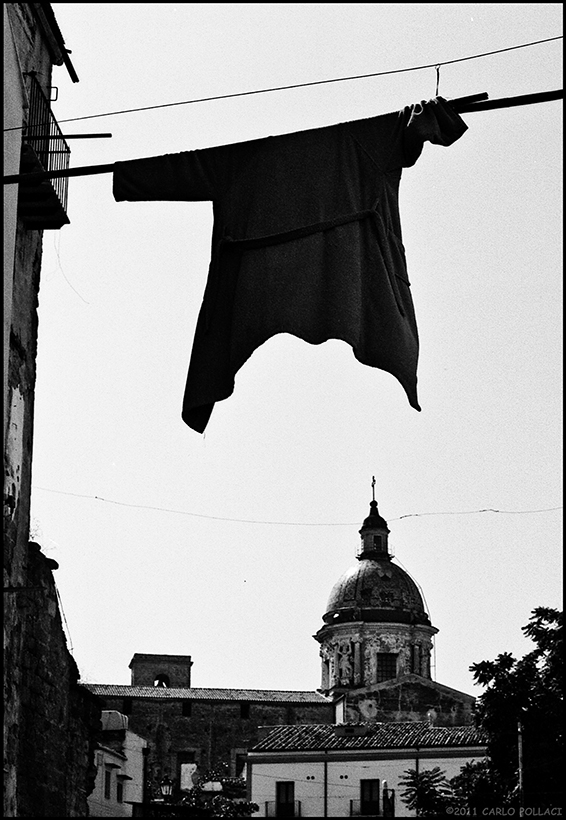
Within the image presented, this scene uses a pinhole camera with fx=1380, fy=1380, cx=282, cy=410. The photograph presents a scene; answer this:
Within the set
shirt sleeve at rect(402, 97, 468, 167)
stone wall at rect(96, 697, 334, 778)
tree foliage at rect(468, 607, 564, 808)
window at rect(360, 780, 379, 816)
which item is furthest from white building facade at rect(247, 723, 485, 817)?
shirt sleeve at rect(402, 97, 468, 167)

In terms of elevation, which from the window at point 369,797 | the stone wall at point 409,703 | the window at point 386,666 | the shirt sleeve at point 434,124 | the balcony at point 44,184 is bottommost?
the window at point 369,797

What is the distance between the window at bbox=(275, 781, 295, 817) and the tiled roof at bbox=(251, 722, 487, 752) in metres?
1.10

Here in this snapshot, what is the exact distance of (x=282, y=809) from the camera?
4262cm

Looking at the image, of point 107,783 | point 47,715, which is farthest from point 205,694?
point 47,715

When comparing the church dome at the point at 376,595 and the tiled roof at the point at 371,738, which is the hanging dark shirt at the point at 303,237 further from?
the church dome at the point at 376,595

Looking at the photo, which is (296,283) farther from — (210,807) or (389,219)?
(210,807)

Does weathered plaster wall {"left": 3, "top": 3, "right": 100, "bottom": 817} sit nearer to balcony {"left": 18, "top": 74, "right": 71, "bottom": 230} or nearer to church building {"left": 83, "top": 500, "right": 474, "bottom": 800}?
balcony {"left": 18, "top": 74, "right": 71, "bottom": 230}

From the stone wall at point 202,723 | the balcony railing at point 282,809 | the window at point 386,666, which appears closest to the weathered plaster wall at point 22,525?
the balcony railing at point 282,809

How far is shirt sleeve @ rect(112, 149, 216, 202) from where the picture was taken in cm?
744

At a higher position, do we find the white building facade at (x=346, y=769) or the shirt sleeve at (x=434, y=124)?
the shirt sleeve at (x=434, y=124)

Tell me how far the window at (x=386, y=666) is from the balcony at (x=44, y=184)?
176 ft

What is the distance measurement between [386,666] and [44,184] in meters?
54.4

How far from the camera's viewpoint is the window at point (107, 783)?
3500 centimetres

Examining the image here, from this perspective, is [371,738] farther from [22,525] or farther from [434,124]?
[434,124]
